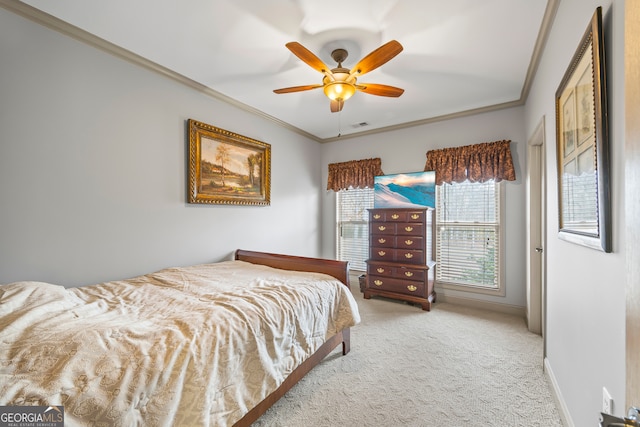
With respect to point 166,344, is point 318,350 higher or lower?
lower

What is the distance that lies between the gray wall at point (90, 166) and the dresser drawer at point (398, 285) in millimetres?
2214

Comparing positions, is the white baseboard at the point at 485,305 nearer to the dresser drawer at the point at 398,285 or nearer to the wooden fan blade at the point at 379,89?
the dresser drawer at the point at 398,285

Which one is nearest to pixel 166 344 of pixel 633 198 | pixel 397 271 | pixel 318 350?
pixel 318 350

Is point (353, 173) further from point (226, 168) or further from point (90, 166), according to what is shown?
point (90, 166)

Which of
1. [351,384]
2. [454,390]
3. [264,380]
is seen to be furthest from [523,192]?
[264,380]

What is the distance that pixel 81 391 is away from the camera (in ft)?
3.16

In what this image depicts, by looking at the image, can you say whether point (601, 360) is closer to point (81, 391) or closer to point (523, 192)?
point (81, 391)

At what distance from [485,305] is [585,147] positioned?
2957mm

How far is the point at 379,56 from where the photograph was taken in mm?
1943

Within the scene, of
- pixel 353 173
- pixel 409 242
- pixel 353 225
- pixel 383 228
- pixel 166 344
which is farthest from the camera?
pixel 353 225

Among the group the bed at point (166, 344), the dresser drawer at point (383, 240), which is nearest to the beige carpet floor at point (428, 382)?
the bed at point (166, 344)

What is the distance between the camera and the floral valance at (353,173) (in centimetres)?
441

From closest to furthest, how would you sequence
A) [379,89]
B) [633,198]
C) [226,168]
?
1. [633,198]
2. [379,89]
3. [226,168]

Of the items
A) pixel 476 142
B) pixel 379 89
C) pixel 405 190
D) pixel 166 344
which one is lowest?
pixel 166 344
